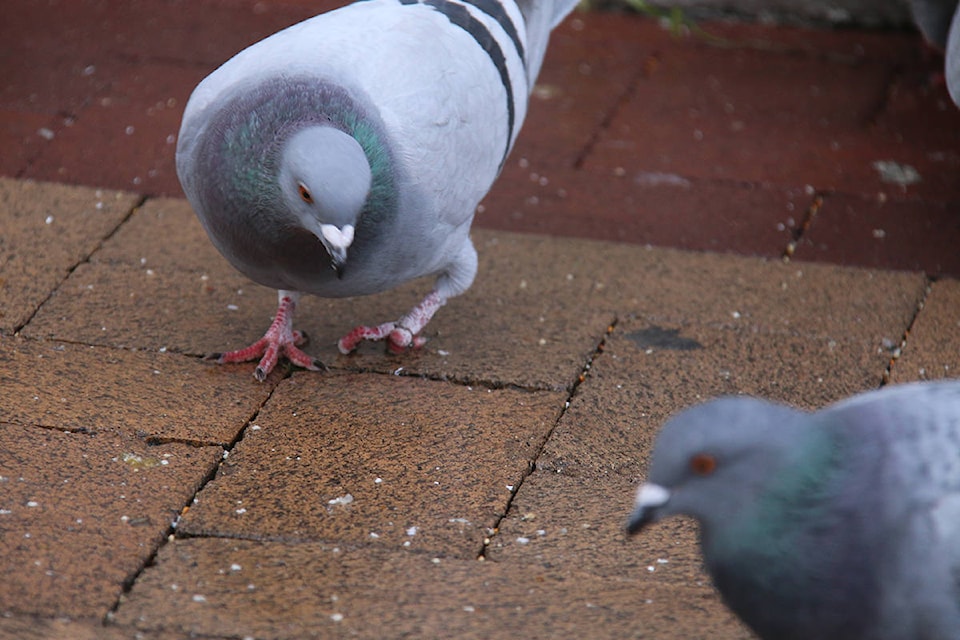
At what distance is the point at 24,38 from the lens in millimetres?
6078

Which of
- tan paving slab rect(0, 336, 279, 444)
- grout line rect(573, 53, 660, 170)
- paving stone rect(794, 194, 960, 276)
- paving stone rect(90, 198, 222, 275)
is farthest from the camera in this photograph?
grout line rect(573, 53, 660, 170)

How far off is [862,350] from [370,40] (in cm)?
175

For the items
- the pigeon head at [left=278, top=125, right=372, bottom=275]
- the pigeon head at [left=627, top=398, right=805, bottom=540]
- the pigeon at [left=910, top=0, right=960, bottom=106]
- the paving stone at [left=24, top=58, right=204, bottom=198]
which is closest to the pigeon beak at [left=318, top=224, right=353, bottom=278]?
the pigeon head at [left=278, top=125, right=372, bottom=275]

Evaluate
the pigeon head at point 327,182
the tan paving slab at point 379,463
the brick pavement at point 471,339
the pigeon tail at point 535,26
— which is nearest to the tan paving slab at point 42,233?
the brick pavement at point 471,339

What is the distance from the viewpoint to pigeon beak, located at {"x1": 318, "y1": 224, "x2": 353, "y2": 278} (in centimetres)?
306

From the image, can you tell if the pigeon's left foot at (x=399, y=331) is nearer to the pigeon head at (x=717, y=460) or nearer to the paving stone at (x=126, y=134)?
the paving stone at (x=126, y=134)

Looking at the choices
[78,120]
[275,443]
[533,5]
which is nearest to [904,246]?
[533,5]

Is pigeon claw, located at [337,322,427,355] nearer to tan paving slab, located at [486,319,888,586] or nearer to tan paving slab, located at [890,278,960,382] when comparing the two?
tan paving slab, located at [486,319,888,586]

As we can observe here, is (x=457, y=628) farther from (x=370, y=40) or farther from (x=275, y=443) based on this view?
(x=370, y=40)

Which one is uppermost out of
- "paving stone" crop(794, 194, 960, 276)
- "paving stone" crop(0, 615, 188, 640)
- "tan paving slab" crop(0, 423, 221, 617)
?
"paving stone" crop(0, 615, 188, 640)

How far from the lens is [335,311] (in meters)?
4.17

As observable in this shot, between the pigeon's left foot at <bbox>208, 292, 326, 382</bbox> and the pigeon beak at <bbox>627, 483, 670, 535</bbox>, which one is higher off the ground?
the pigeon beak at <bbox>627, 483, 670, 535</bbox>

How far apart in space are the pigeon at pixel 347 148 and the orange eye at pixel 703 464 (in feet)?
4.27

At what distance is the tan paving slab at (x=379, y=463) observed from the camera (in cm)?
298
